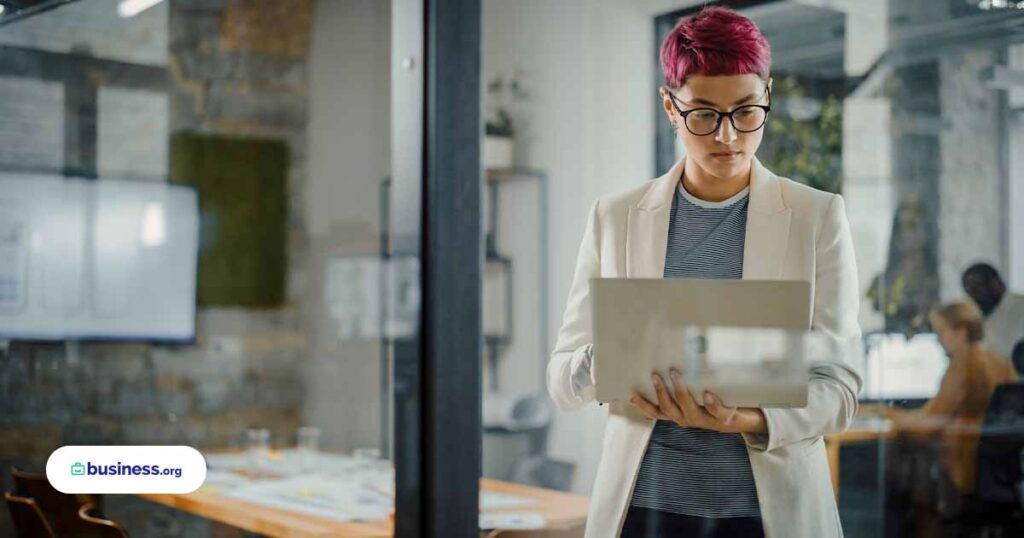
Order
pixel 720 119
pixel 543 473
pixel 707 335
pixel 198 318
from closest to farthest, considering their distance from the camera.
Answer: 1. pixel 707 335
2. pixel 720 119
3. pixel 198 318
4. pixel 543 473

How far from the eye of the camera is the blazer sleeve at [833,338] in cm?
259

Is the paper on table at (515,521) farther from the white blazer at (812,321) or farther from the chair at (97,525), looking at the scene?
the chair at (97,525)

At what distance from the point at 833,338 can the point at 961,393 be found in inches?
15.0

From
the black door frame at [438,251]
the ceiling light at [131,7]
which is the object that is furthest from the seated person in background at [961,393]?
the ceiling light at [131,7]

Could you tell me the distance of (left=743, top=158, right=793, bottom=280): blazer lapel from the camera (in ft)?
8.45

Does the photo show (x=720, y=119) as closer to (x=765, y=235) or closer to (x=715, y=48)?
(x=715, y=48)

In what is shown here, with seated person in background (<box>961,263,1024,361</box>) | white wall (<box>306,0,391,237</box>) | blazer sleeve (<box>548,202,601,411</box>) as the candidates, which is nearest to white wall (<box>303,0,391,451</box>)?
white wall (<box>306,0,391,237</box>)

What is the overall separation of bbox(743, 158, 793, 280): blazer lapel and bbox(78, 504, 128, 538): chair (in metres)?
1.50

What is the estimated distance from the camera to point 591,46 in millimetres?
2818

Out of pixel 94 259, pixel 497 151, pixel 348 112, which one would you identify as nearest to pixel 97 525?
pixel 94 259

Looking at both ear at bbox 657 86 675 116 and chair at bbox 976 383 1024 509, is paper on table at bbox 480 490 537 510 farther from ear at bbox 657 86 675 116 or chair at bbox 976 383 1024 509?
chair at bbox 976 383 1024 509

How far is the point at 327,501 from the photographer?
9.09ft

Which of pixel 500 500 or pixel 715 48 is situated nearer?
pixel 715 48

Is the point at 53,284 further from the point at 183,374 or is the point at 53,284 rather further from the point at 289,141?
the point at 289,141
